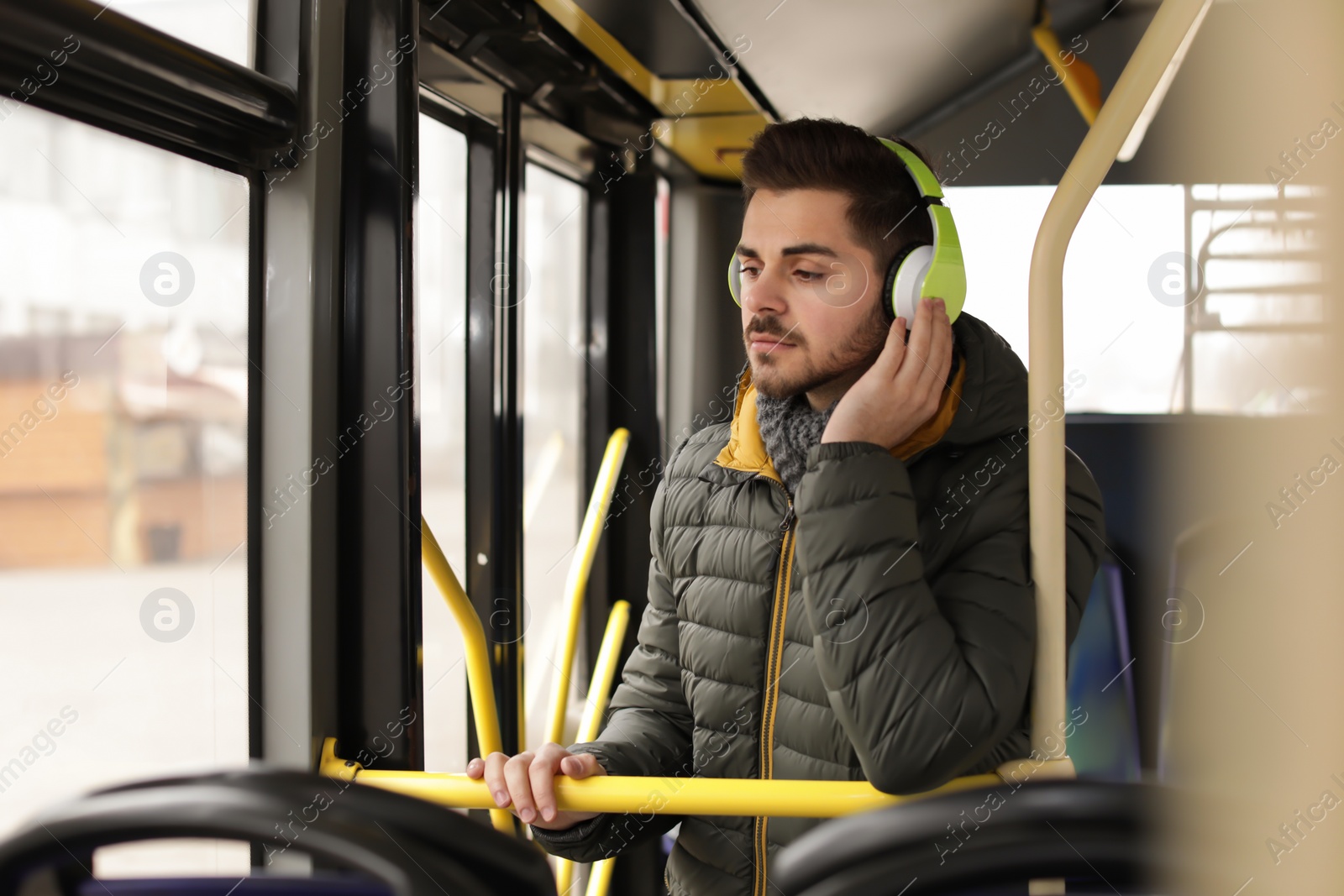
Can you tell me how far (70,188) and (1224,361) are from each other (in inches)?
46.7

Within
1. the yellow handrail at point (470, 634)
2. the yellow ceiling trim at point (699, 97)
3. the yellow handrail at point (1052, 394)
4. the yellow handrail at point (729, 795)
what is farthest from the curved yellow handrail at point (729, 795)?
the yellow ceiling trim at point (699, 97)

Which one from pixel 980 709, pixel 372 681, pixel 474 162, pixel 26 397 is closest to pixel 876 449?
pixel 980 709

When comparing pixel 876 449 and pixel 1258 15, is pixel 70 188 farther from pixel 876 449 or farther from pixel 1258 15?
pixel 1258 15

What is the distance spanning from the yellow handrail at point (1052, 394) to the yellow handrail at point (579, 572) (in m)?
1.29

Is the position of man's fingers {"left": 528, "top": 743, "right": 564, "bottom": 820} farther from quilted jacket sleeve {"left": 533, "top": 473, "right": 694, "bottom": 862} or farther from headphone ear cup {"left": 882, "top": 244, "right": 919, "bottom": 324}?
headphone ear cup {"left": 882, "top": 244, "right": 919, "bottom": 324}

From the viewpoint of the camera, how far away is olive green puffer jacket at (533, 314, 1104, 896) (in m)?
0.99

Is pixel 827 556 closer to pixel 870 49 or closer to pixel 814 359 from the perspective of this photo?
pixel 814 359

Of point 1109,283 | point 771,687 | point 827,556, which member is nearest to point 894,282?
point 827,556

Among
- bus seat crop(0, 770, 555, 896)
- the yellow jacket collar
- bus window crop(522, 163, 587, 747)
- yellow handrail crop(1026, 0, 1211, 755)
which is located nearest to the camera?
bus seat crop(0, 770, 555, 896)

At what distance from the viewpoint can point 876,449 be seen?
108 cm

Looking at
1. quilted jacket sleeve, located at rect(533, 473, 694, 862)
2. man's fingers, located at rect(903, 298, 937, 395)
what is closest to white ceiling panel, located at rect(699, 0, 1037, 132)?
man's fingers, located at rect(903, 298, 937, 395)

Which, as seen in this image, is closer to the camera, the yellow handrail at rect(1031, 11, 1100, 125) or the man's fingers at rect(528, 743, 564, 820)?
the man's fingers at rect(528, 743, 564, 820)

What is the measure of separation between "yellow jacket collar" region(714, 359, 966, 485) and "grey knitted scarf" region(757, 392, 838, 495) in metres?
0.01

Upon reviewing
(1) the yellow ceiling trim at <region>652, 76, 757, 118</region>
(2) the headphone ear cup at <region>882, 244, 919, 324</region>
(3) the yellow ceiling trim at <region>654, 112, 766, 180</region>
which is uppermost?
(3) the yellow ceiling trim at <region>654, 112, 766, 180</region>
